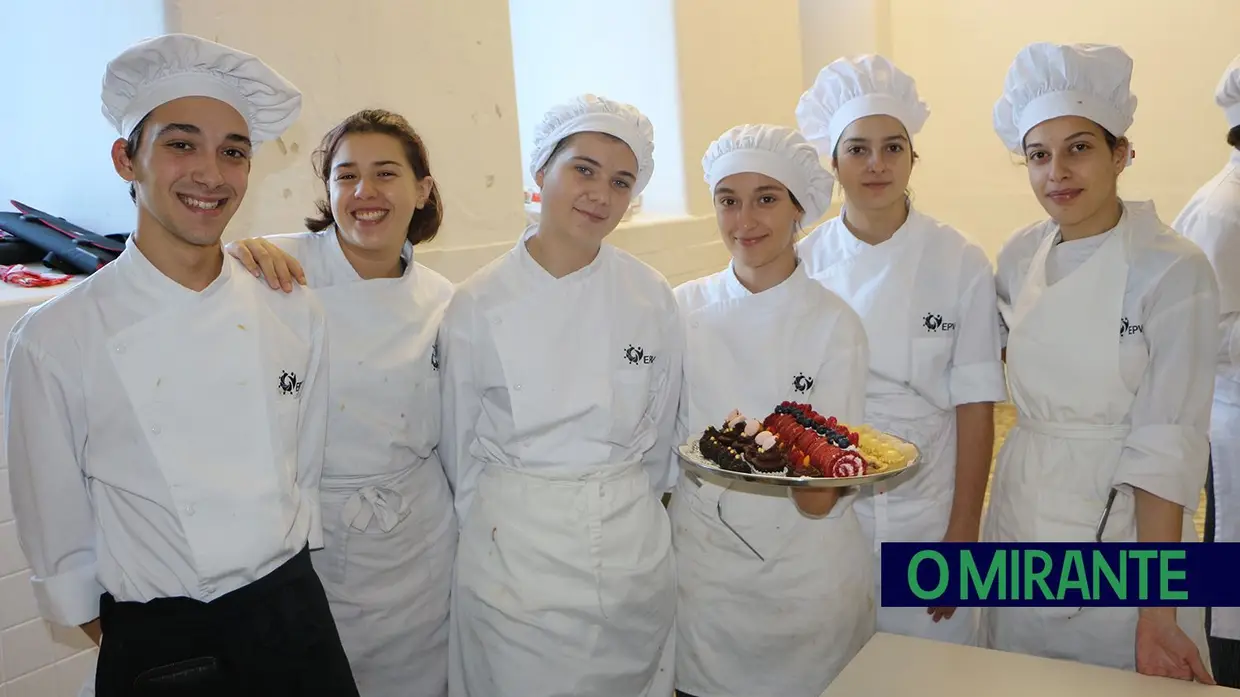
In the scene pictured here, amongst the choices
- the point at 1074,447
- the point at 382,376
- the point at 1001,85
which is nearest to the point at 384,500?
the point at 382,376

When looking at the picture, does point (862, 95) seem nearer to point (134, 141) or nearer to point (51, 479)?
point (134, 141)

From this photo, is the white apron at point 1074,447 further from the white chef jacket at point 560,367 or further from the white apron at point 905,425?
the white chef jacket at point 560,367

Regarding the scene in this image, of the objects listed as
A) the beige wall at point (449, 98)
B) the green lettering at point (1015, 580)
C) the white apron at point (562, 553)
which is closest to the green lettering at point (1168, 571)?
the green lettering at point (1015, 580)

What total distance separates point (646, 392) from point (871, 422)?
0.59 m

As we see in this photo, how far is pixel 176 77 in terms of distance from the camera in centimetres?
155

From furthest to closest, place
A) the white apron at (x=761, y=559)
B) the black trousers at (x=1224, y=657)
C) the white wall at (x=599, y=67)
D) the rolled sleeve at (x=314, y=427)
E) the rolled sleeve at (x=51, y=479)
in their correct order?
the white wall at (x=599, y=67), the black trousers at (x=1224, y=657), the white apron at (x=761, y=559), the rolled sleeve at (x=314, y=427), the rolled sleeve at (x=51, y=479)

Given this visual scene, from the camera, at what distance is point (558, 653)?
5.88 feet

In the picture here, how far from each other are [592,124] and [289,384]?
743 mm

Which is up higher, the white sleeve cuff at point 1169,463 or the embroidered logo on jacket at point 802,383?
the embroidered logo on jacket at point 802,383

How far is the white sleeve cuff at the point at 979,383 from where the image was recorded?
2.16 metres

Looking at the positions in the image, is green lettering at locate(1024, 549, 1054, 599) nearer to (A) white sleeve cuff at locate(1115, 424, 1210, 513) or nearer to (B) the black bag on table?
(A) white sleeve cuff at locate(1115, 424, 1210, 513)

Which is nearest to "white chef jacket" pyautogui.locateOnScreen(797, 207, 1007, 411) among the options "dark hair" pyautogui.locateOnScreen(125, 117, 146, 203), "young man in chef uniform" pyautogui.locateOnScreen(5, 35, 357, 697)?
"young man in chef uniform" pyautogui.locateOnScreen(5, 35, 357, 697)

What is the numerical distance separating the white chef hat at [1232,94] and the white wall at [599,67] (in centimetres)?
205

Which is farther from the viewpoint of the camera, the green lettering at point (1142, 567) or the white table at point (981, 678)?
the green lettering at point (1142, 567)
